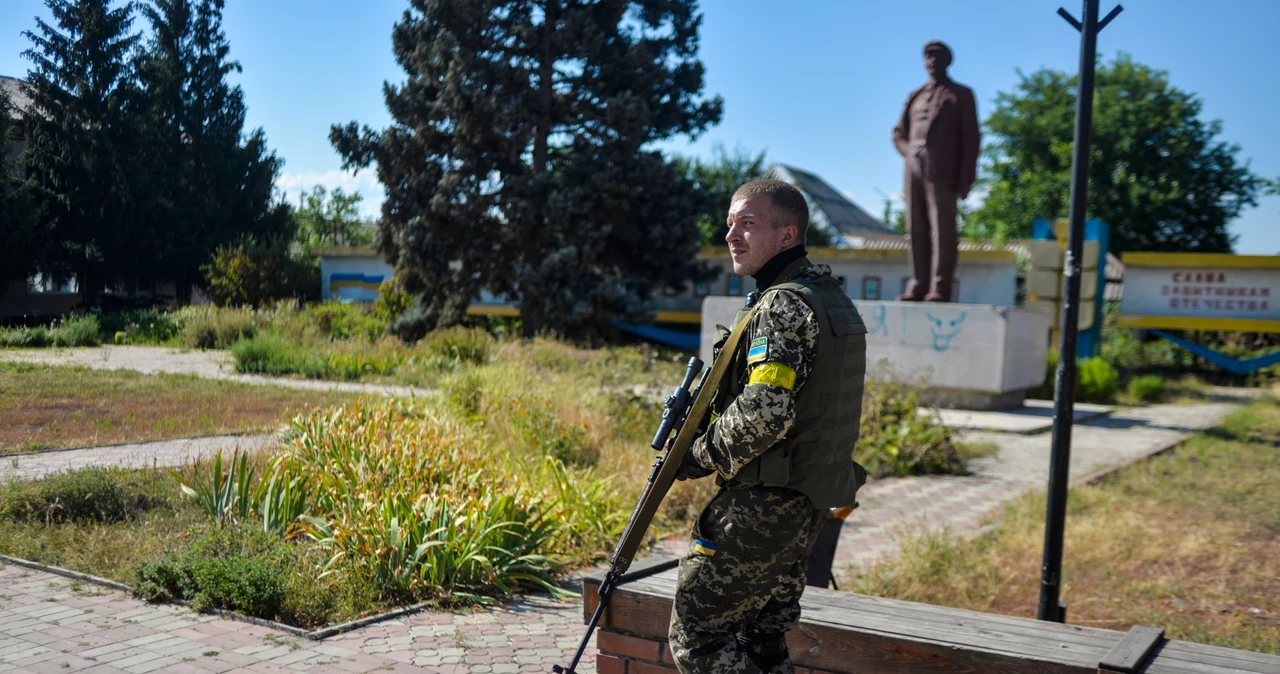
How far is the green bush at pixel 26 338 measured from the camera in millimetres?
5855

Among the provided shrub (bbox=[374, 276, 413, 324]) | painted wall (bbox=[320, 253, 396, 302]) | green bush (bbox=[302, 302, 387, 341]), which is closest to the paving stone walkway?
green bush (bbox=[302, 302, 387, 341])

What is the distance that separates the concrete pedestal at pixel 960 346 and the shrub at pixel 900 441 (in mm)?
4982

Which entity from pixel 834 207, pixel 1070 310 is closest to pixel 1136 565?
pixel 1070 310

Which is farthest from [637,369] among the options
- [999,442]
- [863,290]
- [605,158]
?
[863,290]

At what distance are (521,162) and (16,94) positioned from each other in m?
17.1

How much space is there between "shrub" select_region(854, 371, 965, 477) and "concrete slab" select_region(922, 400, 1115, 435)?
88.7 inches

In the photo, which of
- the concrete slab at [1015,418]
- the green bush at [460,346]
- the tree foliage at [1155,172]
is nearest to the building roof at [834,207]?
the tree foliage at [1155,172]

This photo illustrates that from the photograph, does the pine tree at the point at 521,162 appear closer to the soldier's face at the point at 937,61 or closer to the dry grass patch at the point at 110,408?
the soldier's face at the point at 937,61

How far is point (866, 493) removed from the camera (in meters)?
9.52

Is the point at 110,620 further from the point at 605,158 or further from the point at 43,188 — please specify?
the point at 605,158

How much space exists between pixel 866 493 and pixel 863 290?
58.9ft

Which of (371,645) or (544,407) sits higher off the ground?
(544,407)

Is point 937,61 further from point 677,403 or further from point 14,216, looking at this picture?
point 677,403

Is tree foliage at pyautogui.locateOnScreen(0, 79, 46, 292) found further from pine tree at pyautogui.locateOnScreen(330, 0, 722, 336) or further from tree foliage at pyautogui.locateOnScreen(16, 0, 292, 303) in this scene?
pine tree at pyautogui.locateOnScreen(330, 0, 722, 336)
